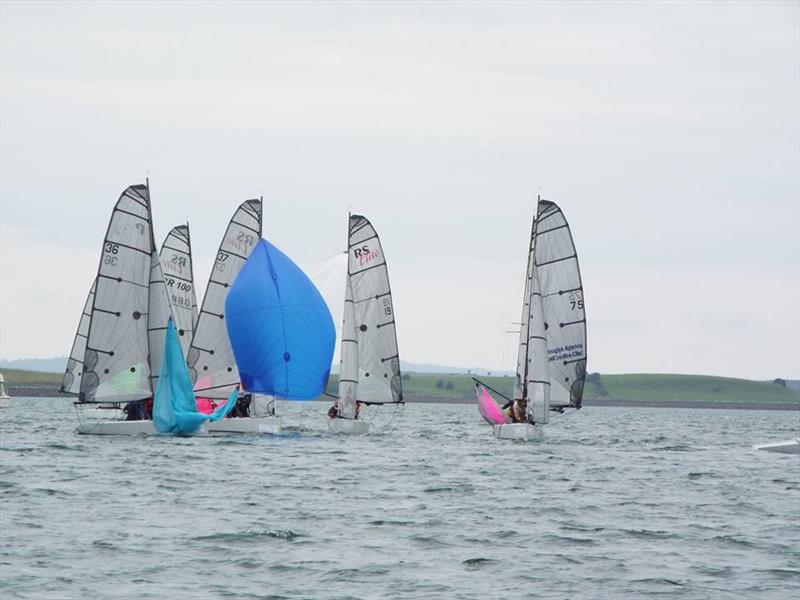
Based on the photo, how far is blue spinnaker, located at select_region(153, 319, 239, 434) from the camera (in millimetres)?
57438

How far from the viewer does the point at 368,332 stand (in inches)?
2657

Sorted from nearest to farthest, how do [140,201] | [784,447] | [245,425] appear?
[140,201]
[245,425]
[784,447]

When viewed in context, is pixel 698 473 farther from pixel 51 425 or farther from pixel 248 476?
pixel 51 425

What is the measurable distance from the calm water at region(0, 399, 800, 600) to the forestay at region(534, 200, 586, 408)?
11263mm

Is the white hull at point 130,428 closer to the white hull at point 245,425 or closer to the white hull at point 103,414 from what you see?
the white hull at point 245,425

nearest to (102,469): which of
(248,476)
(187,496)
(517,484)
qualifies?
(248,476)

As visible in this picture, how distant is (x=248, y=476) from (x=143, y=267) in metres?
18.9

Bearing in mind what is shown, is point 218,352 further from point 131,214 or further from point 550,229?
point 550,229

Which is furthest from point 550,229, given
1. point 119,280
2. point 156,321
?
point 119,280

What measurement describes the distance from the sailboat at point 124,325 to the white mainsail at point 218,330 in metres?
5.55

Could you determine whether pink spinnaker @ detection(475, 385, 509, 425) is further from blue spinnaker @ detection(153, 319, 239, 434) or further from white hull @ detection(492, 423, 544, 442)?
blue spinnaker @ detection(153, 319, 239, 434)

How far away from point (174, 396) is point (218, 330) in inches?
328

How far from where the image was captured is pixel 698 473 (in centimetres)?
5306

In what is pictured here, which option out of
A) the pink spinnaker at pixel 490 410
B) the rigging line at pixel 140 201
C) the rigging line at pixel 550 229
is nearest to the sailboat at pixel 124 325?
the rigging line at pixel 140 201
